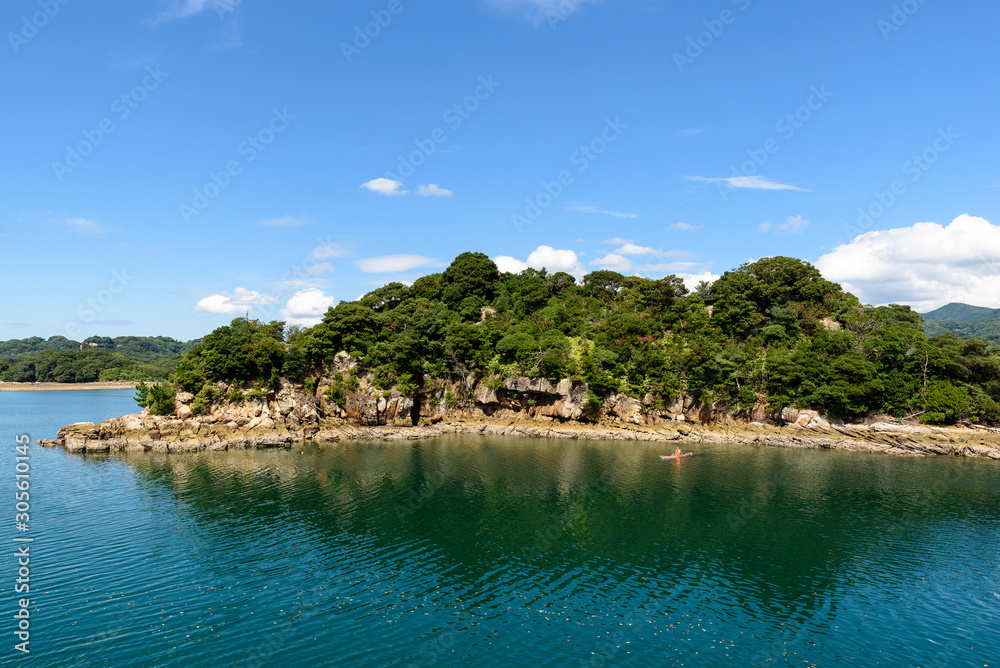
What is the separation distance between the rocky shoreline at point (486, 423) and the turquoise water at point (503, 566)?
35.4 feet

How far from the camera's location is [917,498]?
133ft

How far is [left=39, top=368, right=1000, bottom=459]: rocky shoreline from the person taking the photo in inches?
2307

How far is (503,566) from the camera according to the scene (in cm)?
2741

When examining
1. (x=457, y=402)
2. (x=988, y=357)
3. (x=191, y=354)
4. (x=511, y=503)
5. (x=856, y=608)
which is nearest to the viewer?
(x=856, y=608)

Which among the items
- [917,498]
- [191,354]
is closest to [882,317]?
[917,498]

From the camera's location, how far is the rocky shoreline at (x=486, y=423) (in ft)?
192

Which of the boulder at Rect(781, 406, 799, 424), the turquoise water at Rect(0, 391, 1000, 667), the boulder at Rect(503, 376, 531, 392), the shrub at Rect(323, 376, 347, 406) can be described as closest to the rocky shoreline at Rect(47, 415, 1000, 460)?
the boulder at Rect(781, 406, 799, 424)

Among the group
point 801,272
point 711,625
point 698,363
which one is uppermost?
point 801,272

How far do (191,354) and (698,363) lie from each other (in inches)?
2719

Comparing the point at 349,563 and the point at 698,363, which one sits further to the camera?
the point at 698,363

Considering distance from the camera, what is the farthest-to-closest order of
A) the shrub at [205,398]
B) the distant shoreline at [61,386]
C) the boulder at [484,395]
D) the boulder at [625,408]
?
the distant shoreline at [61,386] → the boulder at [484,395] → the boulder at [625,408] → the shrub at [205,398]

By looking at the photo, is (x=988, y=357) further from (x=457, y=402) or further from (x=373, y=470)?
(x=373, y=470)

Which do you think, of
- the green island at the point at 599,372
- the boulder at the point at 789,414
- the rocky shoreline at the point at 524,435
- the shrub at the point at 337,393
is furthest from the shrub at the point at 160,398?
the boulder at the point at 789,414

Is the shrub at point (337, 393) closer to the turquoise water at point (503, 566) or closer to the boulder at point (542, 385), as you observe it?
the turquoise water at point (503, 566)
